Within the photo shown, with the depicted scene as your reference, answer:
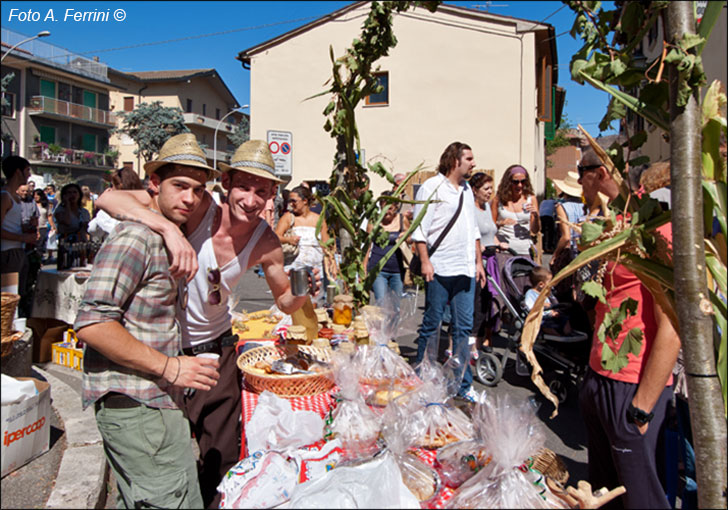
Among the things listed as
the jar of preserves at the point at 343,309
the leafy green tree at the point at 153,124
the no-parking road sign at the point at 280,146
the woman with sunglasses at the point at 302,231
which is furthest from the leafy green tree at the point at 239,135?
the jar of preserves at the point at 343,309

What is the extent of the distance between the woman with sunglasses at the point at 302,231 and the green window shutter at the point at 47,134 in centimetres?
3654

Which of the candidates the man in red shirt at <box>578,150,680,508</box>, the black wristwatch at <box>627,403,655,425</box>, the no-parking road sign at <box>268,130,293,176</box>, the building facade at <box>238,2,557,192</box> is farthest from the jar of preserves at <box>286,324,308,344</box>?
the building facade at <box>238,2,557,192</box>

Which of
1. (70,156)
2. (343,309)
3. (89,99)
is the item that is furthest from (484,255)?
(89,99)

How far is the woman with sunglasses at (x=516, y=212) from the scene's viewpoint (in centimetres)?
601

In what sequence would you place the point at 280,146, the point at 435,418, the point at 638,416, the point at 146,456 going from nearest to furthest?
the point at 146,456 < the point at 638,416 < the point at 435,418 < the point at 280,146

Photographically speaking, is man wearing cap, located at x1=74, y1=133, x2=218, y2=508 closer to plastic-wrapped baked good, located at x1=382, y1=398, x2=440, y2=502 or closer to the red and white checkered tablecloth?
the red and white checkered tablecloth

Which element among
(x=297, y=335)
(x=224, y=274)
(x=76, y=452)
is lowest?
(x=76, y=452)

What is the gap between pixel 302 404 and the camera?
2430 mm

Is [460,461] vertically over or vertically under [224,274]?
under

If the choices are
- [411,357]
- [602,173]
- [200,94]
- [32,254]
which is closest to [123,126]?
[200,94]

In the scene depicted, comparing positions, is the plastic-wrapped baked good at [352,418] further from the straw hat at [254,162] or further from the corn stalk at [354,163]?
the corn stalk at [354,163]

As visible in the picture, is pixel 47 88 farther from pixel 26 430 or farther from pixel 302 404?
pixel 302 404

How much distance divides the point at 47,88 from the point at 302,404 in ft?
128

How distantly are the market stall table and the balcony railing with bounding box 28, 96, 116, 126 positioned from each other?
3389 centimetres
